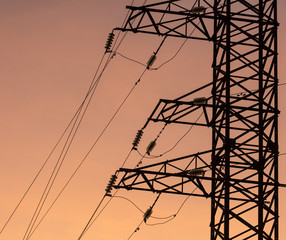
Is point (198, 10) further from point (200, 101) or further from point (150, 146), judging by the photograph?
point (150, 146)

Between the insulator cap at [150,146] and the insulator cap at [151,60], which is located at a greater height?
the insulator cap at [151,60]

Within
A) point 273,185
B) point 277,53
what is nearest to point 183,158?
point 273,185

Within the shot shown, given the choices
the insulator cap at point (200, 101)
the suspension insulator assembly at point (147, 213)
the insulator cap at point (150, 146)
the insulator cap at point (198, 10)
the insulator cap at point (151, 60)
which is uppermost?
the insulator cap at point (198, 10)

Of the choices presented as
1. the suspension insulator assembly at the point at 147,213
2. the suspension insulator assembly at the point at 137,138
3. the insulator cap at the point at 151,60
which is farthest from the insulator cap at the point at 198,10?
the suspension insulator assembly at the point at 147,213

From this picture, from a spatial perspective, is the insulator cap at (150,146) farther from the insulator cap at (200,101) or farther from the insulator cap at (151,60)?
the insulator cap at (151,60)

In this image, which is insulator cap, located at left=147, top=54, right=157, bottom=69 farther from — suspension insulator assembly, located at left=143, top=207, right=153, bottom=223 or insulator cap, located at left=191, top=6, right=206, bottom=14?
suspension insulator assembly, located at left=143, top=207, right=153, bottom=223

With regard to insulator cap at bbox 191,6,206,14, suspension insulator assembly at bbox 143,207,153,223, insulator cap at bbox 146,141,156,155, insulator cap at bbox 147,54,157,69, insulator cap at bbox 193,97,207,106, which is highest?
insulator cap at bbox 191,6,206,14

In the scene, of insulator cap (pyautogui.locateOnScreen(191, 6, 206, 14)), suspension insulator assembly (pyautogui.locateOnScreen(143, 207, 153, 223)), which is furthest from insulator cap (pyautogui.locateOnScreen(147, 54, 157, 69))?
suspension insulator assembly (pyautogui.locateOnScreen(143, 207, 153, 223))

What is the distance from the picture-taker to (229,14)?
1093 inches

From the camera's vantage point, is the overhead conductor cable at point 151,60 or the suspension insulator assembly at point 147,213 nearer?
the suspension insulator assembly at point 147,213

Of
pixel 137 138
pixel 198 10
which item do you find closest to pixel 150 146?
pixel 137 138

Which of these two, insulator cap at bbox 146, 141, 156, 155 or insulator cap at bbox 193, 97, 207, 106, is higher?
insulator cap at bbox 193, 97, 207, 106

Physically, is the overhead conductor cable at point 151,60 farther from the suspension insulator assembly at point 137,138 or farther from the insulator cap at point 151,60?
the suspension insulator assembly at point 137,138

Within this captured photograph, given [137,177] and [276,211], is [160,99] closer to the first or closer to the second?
[137,177]
